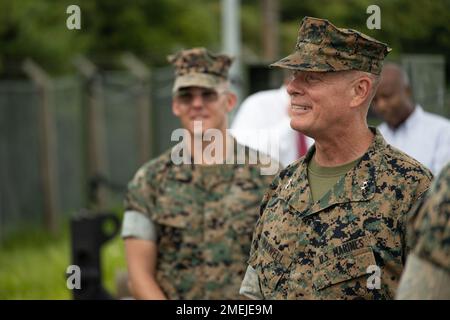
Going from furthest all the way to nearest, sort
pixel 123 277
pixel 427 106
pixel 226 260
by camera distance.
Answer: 1. pixel 123 277
2. pixel 427 106
3. pixel 226 260

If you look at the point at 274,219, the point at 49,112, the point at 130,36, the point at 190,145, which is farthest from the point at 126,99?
the point at 274,219

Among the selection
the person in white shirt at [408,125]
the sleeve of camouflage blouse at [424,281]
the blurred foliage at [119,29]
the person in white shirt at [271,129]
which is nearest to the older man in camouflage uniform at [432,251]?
the sleeve of camouflage blouse at [424,281]

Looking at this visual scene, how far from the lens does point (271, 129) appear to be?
25.4 feet

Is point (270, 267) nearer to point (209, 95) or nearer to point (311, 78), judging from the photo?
point (311, 78)

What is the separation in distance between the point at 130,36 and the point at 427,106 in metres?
11.9

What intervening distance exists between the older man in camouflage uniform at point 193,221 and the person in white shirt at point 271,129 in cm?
114

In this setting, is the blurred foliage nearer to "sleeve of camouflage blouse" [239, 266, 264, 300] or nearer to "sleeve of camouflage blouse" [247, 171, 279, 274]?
"sleeve of camouflage blouse" [247, 171, 279, 274]

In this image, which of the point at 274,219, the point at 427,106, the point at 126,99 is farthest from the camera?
the point at 126,99

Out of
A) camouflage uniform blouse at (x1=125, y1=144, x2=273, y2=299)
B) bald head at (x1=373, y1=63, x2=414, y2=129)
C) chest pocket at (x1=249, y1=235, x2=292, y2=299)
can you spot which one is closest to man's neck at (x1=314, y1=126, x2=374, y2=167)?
chest pocket at (x1=249, y1=235, x2=292, y2=299)

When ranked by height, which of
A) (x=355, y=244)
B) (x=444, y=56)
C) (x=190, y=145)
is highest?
(x=444, y=56)

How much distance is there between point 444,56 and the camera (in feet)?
23.7

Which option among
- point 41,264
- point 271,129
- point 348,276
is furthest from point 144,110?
point 348,276

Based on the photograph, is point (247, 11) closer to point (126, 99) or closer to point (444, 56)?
point (126, 99)

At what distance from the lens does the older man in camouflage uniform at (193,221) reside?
213 inches
